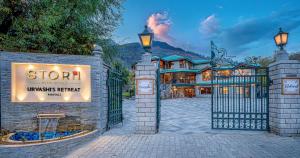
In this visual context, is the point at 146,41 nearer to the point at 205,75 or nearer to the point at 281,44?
the point at 281,44

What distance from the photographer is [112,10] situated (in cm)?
978

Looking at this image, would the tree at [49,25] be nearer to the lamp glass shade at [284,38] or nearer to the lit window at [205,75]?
the lamp glass shade at [284,38]

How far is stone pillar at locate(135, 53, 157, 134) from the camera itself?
22.0ft

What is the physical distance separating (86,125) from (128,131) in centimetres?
160

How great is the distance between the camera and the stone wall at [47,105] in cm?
580

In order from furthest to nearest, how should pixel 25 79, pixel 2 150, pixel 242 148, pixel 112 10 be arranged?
pixel 112 10, pixel 25 79, pixel 242 148, pixel 2 150

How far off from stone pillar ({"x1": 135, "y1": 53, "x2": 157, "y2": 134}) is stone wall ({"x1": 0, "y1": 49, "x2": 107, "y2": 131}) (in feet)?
4.08

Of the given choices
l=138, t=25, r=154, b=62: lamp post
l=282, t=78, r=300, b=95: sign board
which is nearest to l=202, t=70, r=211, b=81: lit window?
l=282, t=78, r=300, b=95: sign board

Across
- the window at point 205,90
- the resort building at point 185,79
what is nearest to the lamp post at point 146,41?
the resort building at point 185,79

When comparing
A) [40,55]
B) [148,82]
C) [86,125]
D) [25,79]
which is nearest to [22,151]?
[86,125]

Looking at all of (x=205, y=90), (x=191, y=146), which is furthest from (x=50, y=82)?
(x=205, y=90)

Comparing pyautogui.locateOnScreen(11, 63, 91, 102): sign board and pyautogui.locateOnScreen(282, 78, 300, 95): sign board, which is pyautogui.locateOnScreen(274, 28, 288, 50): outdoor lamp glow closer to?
pyautogui.locateOnScreen(282, 78, 300, 95): sign board

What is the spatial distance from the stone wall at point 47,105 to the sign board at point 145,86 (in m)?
1.27

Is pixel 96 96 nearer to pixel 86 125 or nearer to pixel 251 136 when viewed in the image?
pixel 86 125
